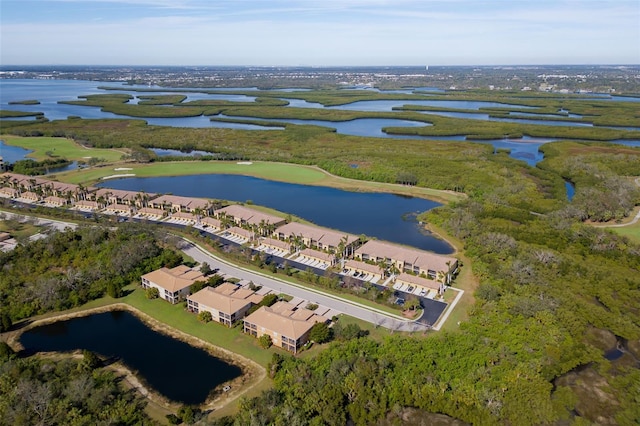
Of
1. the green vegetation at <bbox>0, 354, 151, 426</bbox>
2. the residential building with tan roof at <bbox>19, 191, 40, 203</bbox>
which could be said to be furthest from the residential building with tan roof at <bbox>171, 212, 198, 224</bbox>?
the green vegetation at <bbox>0, 354, 151, 426</bbox>

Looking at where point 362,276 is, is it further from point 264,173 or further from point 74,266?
point 264,173

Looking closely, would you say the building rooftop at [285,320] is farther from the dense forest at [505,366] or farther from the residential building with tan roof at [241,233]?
the residential building with tan roof at [241,233]

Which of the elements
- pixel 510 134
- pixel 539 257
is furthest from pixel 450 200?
pixel 510 134

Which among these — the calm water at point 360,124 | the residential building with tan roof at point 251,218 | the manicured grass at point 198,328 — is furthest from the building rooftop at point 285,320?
the calm water at point 360,124

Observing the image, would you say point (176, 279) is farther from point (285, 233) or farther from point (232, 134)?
point (232, 134)

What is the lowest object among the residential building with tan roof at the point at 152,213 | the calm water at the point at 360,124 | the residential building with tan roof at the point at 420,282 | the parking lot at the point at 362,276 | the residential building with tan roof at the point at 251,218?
the parking lot at the point at 362,276

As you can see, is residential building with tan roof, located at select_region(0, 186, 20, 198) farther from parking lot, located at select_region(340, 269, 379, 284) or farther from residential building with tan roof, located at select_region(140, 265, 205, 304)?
parking lot, located at select_region(340, 269, 379, 284)
